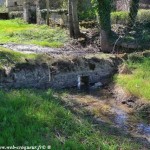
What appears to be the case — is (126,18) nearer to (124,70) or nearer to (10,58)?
(124,70)

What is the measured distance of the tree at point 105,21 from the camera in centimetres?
1991

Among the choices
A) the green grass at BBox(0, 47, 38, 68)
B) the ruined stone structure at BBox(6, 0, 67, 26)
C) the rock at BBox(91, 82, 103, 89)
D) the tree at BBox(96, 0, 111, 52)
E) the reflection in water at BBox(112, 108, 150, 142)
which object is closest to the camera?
the reflection in water at BBox(112, 108, 150, 142)

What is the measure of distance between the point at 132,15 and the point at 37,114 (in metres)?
15.0

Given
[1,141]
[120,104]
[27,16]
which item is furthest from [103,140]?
[27,16]

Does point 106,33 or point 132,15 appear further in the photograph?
point 132,15

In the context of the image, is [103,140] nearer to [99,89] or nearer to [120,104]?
[120,104]

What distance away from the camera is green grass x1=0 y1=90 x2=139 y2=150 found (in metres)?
7.81

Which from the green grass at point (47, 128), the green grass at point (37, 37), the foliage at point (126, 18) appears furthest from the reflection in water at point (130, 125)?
the foliage at point (126, 18)

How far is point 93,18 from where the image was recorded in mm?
29094

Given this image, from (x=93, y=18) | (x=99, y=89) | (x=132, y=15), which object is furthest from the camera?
(x=93, y=18)

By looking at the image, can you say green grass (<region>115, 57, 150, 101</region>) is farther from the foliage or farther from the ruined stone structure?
the ruined stone structure

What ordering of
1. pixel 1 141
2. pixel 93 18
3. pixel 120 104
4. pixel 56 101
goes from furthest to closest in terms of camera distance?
pixel 93 18
pixel 120 104
pixel 56 101
pixel 1 141

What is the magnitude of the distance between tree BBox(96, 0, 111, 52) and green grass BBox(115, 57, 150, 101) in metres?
4.18

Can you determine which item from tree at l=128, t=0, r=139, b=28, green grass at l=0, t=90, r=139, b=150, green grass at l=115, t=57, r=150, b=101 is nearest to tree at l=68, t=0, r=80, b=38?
tree at l=128, t=0, r=139, b=28
